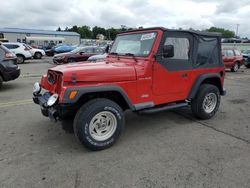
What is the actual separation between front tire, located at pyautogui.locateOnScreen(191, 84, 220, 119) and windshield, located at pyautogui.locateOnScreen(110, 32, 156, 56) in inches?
66.5

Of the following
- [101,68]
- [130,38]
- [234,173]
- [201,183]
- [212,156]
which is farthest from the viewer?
[130,38]

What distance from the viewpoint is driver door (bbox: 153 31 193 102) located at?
14.4 feet

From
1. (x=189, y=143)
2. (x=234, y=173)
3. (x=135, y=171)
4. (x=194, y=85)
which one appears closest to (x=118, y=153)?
(x=135, y=171)

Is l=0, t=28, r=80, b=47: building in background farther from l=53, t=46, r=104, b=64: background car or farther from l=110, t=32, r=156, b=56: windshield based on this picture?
l=110, t=32, r=156, b=56: windshield

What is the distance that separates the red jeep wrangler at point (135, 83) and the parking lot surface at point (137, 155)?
15.6 inches

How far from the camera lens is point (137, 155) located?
3.70 m

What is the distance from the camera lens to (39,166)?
336 centimetres

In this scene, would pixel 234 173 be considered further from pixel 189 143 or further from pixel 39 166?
pixel 39 166

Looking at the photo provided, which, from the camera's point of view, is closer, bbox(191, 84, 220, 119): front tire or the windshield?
the windshield

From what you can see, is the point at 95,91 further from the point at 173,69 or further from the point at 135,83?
the point at 173,69

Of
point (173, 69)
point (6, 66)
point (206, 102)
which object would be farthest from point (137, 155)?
point (6, 66)

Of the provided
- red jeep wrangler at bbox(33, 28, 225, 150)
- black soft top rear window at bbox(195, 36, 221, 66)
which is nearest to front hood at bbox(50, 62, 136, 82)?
red jeep wrangler at bbox(33, 28, 225, 150)

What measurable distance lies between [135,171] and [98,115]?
3.52 feet

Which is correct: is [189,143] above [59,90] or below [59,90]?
below
